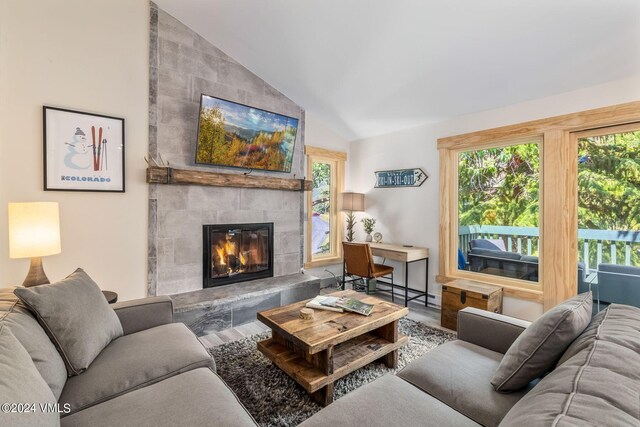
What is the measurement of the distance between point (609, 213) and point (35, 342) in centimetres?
404

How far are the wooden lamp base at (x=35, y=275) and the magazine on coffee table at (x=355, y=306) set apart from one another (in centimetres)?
216

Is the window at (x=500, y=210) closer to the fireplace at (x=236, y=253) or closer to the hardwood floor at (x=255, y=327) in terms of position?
the hardwood floor at (x=255, y=327)

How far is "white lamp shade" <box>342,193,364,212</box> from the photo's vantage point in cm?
446

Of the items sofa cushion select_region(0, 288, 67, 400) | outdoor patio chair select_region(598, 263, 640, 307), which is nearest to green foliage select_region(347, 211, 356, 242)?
outdoor patio chair select_region(598, 263, 640, 307)

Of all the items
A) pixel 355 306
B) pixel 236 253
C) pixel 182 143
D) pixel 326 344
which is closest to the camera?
pixel 326 344

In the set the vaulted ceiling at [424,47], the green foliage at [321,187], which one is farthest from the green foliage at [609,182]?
the green foliage at [321,187]

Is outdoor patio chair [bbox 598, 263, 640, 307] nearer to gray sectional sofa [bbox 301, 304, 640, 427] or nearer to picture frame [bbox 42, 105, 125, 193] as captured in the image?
gray sectional sofa [bbox 301, 304, 640, 427]

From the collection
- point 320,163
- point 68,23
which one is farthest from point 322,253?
point 68,23

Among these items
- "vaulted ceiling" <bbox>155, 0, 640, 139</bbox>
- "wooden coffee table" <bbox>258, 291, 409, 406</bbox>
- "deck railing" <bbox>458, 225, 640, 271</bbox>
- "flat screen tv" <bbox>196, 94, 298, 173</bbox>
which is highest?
"vaulted ceiling" <bbox>155, 0, 640, 139</bbox>

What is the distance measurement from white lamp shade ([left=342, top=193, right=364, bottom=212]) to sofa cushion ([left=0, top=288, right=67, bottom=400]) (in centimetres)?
361

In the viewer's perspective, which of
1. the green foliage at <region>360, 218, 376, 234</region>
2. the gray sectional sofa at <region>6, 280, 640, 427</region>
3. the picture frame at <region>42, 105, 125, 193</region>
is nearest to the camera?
the gray sectional sofa at <region>6, 280, 640, 427</region>

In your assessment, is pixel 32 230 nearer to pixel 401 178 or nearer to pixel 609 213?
pixel 401 178

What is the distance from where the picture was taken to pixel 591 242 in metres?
2.73

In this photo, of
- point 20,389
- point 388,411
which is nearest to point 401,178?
point 388,411
